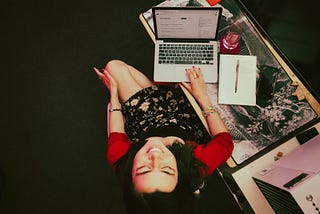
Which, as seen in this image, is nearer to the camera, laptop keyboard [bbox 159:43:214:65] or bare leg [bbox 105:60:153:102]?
laptop keyboard [bbox 159:43:214:65]

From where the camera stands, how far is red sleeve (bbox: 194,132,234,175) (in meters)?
1.39

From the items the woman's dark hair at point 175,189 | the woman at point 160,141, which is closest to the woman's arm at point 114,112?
the woman at point 160,141

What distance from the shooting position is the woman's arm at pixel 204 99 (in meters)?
1.42

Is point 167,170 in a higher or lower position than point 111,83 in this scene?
lower

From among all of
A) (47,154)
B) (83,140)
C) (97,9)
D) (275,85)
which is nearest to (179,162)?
(275,85)

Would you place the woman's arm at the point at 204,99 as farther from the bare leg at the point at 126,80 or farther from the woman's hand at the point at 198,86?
the bare leg at the point at 126,80

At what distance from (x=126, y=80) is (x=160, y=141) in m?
0.50

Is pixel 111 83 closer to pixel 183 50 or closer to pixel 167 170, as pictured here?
pixel 183 50

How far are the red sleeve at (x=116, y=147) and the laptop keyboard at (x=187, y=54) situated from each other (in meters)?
0.44

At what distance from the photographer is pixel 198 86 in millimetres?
1474

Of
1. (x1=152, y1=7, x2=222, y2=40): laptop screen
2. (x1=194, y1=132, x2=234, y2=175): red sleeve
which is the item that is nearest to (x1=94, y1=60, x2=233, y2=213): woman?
(x1=194, y1=132, x2=234, y2=175): red sleeve

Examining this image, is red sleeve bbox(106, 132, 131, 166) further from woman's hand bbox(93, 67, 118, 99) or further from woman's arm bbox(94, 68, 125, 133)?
woman's hand bbox(93, 67, 118, 99)

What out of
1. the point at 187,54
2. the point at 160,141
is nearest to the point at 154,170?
the point at 160,141

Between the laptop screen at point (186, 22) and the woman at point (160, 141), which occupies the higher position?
the laptop screen at point (186, 22)
